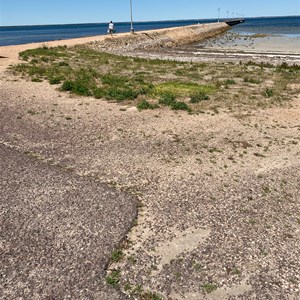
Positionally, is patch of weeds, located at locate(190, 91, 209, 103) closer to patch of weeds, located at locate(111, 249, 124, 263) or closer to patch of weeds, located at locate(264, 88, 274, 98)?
patch of weeds, located at locate(264, 88, 274, 98)

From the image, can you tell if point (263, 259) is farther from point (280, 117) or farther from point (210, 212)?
point (280, 117)

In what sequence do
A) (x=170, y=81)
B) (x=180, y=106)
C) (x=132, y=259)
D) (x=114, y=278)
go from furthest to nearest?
(x=170, y=81), (x=180, y=106), (x=132, y=259), (x=114, y=278)

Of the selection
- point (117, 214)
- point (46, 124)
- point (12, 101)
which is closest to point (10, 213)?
point (117, 214)

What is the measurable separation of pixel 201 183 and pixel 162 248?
368cm

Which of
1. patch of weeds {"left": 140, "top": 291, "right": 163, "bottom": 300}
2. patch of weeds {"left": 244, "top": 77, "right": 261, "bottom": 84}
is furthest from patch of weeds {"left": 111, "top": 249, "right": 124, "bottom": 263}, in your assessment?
patch of weeds {"left": 244, "top": 77, "right": 261, "bottom": 84}

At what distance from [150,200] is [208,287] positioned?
3733 millimetres

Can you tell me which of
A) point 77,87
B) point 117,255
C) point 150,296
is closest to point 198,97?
point 77,87

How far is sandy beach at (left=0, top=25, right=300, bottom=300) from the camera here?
7375mm

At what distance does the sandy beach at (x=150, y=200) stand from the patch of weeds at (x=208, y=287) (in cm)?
2

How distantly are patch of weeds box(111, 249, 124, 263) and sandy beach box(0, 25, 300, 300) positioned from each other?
0.03 meters

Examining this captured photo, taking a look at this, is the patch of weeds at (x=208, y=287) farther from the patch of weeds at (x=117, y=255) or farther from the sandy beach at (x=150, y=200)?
the patch of weeds at (x=117, y=255)

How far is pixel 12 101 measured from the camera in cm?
2092

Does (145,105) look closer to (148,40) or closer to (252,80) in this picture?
(252,80)

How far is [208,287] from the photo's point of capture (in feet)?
23.5
